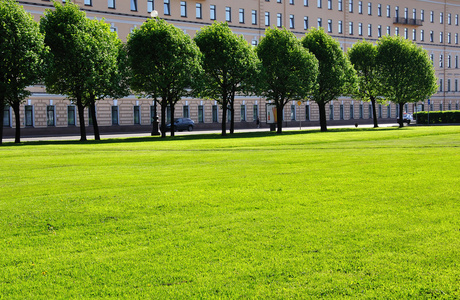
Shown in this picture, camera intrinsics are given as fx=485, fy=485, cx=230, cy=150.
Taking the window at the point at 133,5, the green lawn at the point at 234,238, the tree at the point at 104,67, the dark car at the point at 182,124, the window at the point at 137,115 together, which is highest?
the window at the point at 133,5

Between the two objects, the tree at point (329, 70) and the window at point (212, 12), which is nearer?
the tree at point (329, 70)

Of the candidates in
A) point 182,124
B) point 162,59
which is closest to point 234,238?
point 162,59

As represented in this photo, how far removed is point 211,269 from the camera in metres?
5.13

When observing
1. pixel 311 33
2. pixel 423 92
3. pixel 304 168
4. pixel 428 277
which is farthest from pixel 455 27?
pixel 428 277

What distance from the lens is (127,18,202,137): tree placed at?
40812mm

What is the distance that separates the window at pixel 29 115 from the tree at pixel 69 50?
17.3 m

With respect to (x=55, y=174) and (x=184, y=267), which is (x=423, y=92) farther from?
(x=184, y=267)

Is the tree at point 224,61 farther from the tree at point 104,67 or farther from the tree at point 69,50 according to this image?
the tree at point 69,50

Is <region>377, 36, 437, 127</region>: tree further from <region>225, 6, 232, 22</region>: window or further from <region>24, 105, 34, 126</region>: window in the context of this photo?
<region>24, 105, 34, 126</region>: window

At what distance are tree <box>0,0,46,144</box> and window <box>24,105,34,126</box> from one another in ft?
66.8

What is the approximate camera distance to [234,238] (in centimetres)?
622

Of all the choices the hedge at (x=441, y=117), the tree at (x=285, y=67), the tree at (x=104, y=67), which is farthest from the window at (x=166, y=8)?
the hedge at (x=441, y=117)

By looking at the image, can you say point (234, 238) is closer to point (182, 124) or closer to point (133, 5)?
point (182, 124)

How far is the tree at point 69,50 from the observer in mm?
36594
